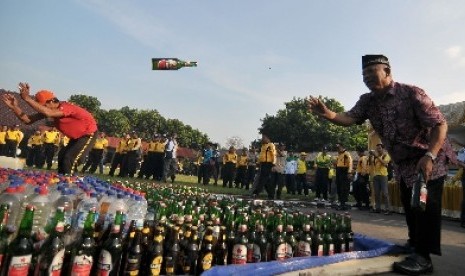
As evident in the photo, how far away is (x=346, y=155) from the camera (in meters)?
14.0

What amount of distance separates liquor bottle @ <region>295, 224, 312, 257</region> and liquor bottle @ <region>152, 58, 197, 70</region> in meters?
29.2

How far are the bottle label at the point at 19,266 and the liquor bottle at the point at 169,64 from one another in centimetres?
3074

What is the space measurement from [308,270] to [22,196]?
3212 mm

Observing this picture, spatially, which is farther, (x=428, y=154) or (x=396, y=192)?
(x=396, y=192)

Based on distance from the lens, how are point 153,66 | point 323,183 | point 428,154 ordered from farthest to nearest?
point 153,66
point 323,183
point 428,154

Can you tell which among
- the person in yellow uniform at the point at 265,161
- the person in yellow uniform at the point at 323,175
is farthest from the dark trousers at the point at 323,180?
the person in yellow uniform at the point at 265,161

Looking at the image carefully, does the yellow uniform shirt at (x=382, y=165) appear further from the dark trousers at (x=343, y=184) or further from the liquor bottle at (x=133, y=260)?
the liquor bottle at (x=133, y=260)

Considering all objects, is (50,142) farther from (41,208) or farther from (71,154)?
(41,208)

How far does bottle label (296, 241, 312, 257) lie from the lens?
4.91m

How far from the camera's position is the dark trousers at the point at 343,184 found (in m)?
13.4

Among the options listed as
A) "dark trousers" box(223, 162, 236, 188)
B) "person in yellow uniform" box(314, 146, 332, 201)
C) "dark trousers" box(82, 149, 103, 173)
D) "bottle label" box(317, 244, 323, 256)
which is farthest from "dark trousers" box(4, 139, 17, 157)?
"bottle label" box(317, 244, 323, 256)

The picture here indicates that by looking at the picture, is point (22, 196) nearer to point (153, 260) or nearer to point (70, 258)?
point (70, 258)

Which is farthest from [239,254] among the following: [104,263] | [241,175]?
[241,175]

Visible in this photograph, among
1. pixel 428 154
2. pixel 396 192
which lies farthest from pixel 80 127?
pixel 396 192
